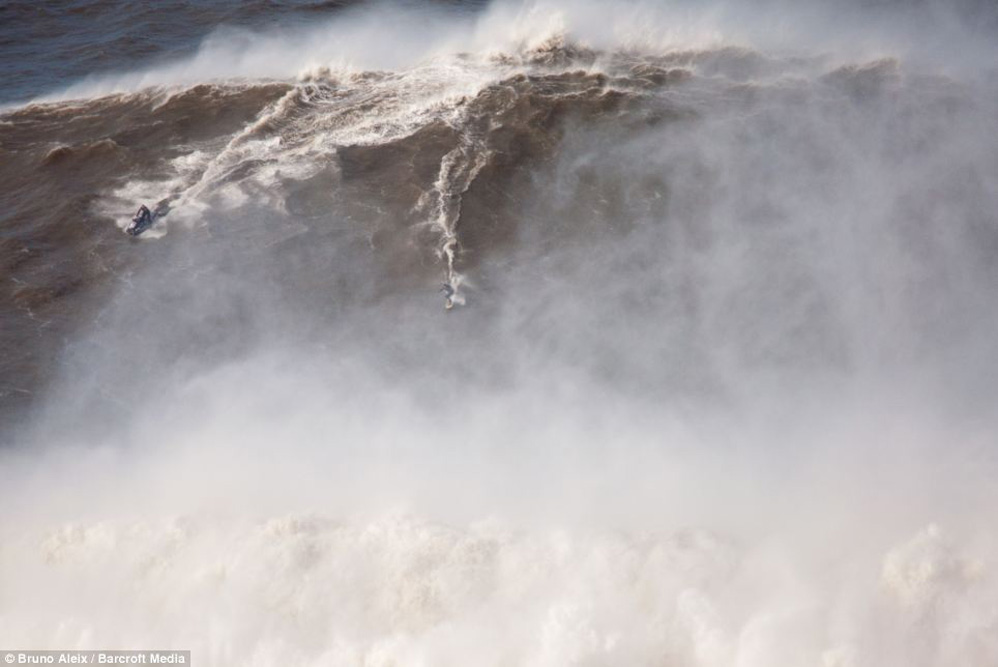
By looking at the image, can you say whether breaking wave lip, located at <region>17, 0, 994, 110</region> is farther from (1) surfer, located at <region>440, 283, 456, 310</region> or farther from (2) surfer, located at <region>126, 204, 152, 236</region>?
(1) surfer, located at <region>440, 283, 456, 310</region>

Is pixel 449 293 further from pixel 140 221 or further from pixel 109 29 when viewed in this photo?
pixel 109 29

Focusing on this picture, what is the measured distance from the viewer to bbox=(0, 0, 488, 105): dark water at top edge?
46.2 meters

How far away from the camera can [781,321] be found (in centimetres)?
2908

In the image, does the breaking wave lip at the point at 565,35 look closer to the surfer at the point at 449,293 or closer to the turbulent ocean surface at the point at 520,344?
the turbulent ocean surface at the point at 520,344

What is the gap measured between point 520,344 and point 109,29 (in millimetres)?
37849

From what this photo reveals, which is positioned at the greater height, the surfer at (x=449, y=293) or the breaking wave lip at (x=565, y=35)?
the breaking wave lip at (x=565, y=35)

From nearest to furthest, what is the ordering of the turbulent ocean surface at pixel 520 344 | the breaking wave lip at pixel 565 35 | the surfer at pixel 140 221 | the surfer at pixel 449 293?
the turbulent ocean surface at pixel 520 344 < the surfer at pixel 449 293 < the surfer at pixel 140 221 < the breaking wave lip at pixel 565 35

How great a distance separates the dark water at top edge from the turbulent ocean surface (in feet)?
5.21

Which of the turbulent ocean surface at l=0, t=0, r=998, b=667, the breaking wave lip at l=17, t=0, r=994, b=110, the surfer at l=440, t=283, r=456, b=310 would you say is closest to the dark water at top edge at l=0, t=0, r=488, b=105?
the turbulent ocean surface at l=0, t=0, r=998, b=667

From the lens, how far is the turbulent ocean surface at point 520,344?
22.1 meters

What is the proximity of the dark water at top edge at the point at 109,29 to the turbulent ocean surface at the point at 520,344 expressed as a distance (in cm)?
159

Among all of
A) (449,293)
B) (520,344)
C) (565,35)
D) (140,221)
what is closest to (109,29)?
(140,221)

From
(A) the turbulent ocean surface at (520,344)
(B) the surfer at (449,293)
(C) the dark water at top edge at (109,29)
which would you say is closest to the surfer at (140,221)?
(A) the turbulent ocean surface at (520,344)

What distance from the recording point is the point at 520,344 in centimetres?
2902
